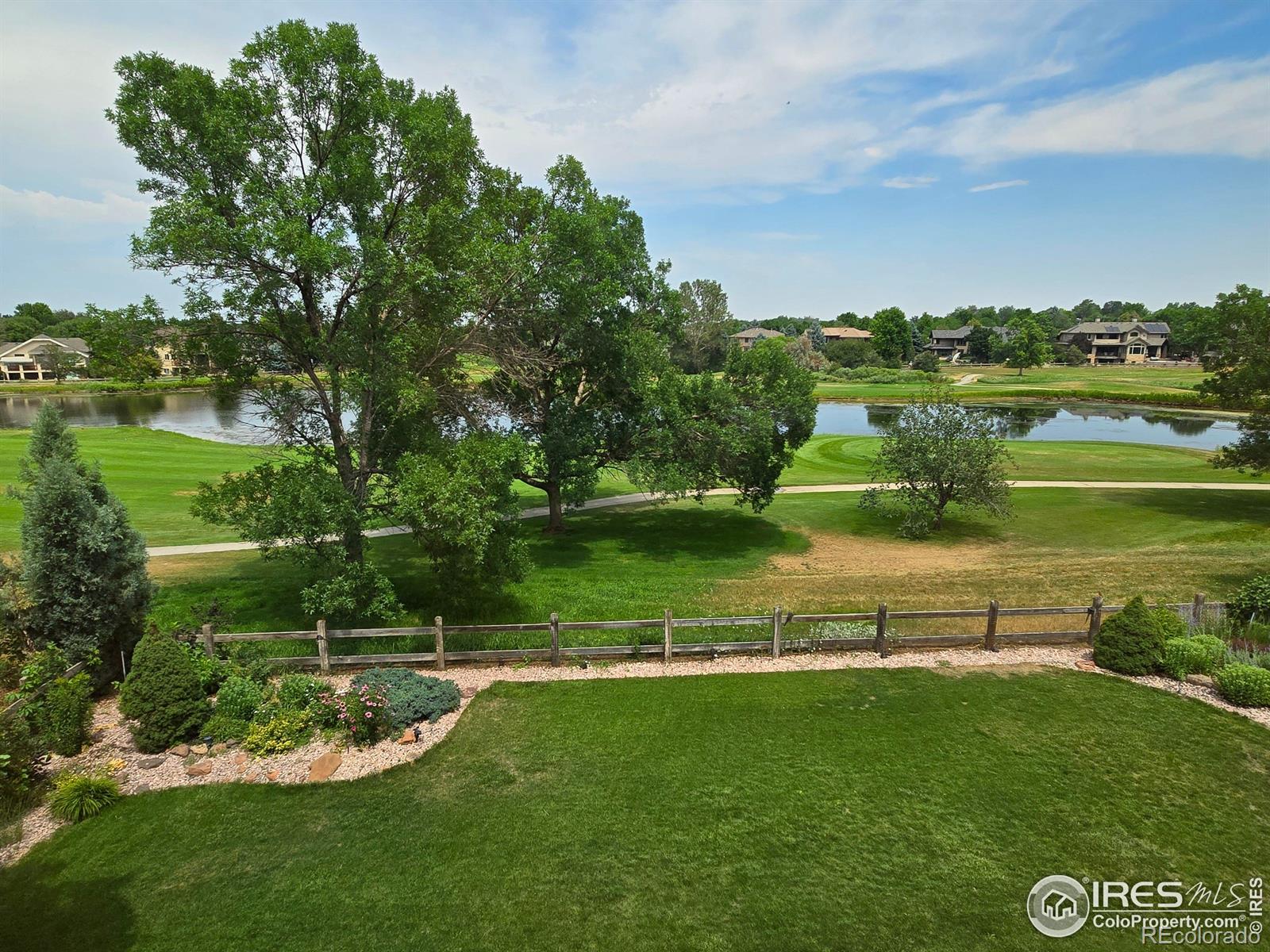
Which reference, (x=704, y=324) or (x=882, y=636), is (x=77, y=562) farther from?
(x=704, y=324)

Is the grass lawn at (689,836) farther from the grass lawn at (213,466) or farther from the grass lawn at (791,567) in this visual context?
the grass lawn at (213,466)

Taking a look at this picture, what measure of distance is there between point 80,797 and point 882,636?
14301mm

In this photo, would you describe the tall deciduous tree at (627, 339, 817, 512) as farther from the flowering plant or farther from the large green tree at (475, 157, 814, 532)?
the flowering plant

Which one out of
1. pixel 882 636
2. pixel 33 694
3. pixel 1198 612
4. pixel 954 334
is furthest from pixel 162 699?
pixel 954 334

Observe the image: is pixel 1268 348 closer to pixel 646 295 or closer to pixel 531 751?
pixel 646 295

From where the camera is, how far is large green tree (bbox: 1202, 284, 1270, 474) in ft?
94.6

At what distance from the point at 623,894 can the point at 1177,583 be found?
771 inches

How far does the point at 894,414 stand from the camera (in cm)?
5012

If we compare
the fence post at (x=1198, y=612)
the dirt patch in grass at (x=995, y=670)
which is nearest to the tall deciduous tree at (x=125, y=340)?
the dirt patch in grass at (x=995, y=670)

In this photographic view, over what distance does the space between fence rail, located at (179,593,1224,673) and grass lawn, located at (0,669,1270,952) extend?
7.28 ft

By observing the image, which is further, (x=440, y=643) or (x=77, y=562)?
(x=440, y=643)

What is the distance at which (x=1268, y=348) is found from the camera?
93.6 ft

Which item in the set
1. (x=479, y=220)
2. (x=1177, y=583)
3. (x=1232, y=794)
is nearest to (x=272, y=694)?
(x=479, y=220)

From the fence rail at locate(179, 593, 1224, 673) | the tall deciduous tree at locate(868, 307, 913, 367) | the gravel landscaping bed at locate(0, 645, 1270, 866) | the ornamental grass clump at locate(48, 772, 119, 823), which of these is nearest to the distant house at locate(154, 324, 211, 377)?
the fence rail at locate(179, 593, 1224, 673)
